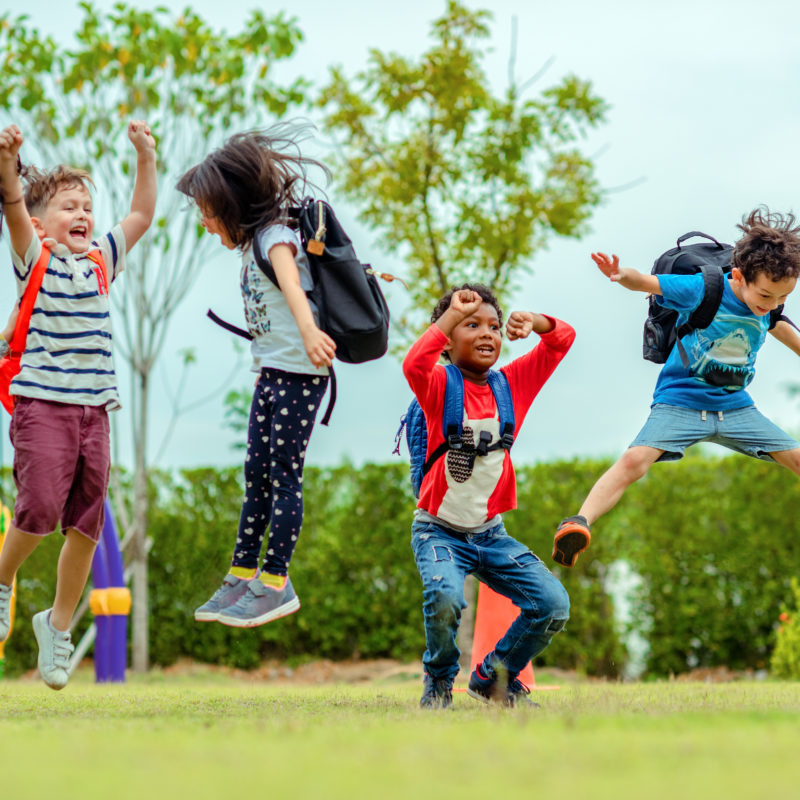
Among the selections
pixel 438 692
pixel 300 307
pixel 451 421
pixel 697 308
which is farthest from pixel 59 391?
pixel 697 308

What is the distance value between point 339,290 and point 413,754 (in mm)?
2290

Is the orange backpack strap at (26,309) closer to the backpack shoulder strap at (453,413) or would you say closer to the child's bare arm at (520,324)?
the backpack shoulder strap at (453,413)

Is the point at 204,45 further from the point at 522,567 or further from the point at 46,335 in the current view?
the point at 522,567

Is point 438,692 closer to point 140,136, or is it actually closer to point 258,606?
point 258,606

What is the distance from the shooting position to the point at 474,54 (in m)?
9.05

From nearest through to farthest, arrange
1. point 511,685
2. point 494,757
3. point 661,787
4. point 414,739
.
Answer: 1. point 661,787
2. point 494,757
3. point 414,739
4. point 511,685

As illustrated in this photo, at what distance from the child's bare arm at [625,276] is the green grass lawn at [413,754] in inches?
77.0

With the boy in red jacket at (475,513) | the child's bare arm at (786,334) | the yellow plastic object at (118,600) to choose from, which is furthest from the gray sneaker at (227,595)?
the yellow plastic object at (118,600)

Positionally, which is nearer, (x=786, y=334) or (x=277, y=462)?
(x=277, y=462)

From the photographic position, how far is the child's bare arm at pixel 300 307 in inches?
150

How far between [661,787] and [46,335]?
3.11m

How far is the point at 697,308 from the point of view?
4.89 metres

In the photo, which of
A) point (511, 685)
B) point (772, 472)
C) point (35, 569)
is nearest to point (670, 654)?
point (772, 472)

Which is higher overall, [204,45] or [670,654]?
[204,45]
